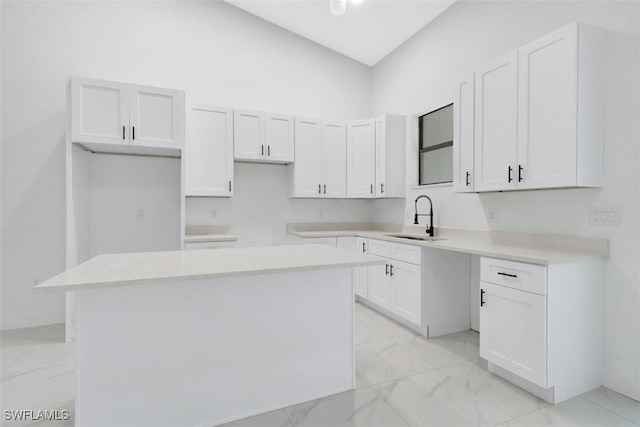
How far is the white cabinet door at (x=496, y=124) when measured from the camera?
231 centimetres

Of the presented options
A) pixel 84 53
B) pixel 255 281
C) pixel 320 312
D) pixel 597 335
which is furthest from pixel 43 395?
pixel 597 335

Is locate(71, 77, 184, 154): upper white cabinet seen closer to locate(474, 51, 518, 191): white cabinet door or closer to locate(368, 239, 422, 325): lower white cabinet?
locate(368, 239, 422, 325): lower white cabinet

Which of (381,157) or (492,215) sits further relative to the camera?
(381,157)

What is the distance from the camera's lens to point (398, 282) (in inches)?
124

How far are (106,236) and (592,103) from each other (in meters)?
4.34

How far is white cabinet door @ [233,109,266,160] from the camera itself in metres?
3.64

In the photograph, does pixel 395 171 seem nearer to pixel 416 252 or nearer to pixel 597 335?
pixel 416 252

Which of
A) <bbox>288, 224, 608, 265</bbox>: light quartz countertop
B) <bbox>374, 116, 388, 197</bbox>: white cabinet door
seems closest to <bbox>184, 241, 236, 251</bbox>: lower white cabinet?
<bbox>288, 224, 608, 265</bbox>: light quartz countertop

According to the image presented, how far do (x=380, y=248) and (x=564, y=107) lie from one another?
6.49 feet

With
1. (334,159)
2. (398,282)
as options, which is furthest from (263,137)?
(398,282)

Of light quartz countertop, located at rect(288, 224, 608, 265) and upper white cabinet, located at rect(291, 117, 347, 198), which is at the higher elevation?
upper white cabinet, located at rect(291, 117, 347, 198)

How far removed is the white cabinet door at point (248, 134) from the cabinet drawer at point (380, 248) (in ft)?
5.36

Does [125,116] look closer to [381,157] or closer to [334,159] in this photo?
[334,159]

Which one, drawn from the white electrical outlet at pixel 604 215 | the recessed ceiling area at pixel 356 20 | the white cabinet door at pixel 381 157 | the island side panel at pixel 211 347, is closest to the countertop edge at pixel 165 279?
the island side panel at pixel 211 347
